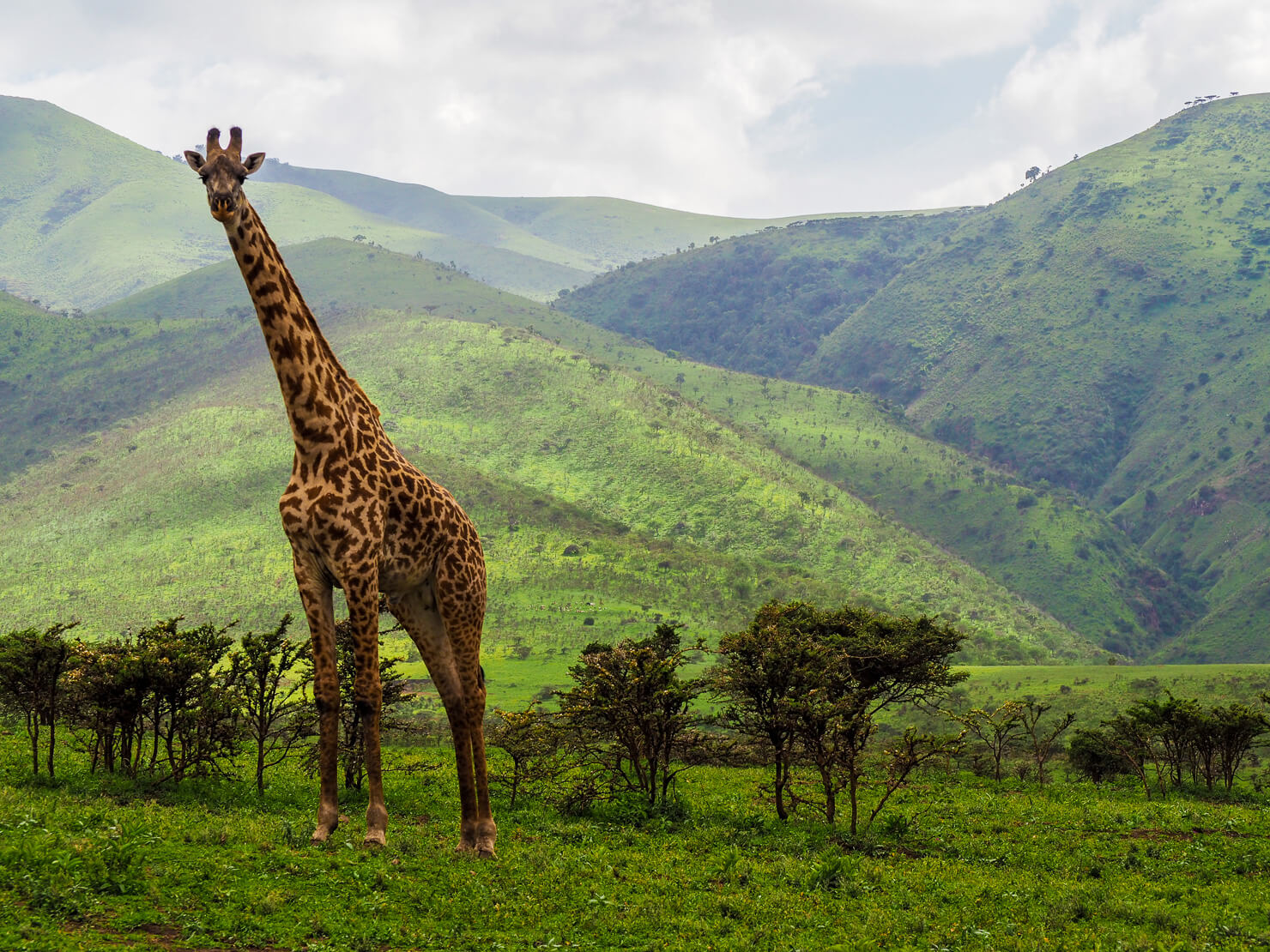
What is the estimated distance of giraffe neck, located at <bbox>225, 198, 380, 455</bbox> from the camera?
500 inches

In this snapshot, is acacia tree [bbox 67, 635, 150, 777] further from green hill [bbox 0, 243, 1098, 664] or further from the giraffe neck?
green hill [bbox 0, 243, 1098, 664]

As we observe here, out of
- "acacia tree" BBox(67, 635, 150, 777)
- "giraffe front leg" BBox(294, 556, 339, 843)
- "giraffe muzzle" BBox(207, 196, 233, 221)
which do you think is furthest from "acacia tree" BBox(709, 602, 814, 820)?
"giraffe muzzle" BBox(207, 196, 233, 221)

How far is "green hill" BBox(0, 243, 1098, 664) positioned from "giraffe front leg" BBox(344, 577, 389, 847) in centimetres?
7212

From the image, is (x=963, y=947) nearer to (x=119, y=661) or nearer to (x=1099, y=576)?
(x=119, y=661)

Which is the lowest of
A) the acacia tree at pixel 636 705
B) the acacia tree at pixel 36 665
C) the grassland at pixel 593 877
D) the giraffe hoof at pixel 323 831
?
the grassland at pixel 593 877

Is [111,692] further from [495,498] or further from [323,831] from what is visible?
[495,498]

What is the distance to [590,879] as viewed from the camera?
1418 cm

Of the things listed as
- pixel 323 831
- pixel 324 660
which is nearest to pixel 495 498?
pixel 323 831

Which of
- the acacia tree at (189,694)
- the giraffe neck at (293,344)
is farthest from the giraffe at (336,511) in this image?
the acacia tree at (189,694)

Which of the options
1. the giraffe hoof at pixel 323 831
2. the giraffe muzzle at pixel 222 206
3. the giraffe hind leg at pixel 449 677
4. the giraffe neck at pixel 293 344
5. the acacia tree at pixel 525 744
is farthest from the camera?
the acacia tree at pixel 525 744

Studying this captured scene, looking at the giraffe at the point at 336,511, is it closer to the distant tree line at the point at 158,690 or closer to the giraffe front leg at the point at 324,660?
the giraffe front leg at the point at 324,660

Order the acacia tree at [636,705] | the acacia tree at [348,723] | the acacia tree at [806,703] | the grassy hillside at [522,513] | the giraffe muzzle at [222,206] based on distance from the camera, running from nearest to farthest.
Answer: the giraffe muzzle at [222,206]
the acacia tree at [806,703]
the acacia tree at [348,723]
the acacia tree at [636,705]
the grassy hillside at [522,513]

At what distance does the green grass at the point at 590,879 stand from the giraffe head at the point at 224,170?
787 centimetres

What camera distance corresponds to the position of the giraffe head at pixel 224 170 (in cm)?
1198
